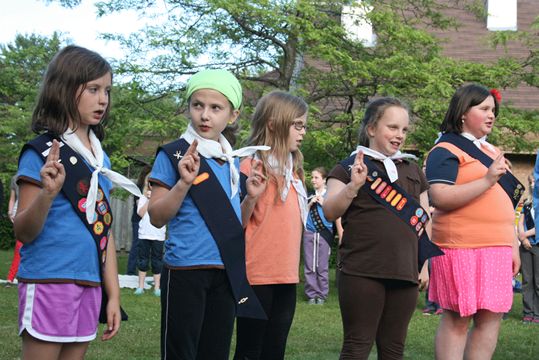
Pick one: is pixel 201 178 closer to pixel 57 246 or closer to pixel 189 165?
pixel 189 165

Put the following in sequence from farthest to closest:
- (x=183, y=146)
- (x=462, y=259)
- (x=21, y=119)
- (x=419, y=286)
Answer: (x=21, y=119) < (x=462, y=259) < (x=419, y=286) < (x=183, y=146)

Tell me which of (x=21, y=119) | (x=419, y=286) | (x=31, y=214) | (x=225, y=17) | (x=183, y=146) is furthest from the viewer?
(x=21, y=119)

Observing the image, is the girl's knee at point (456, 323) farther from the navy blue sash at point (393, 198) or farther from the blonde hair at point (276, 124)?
the blonde hair at point (276, 124)

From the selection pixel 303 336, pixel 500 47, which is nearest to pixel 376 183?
pixel 303 336

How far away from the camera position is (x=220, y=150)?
374 cm

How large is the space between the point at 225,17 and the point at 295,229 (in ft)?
30.0

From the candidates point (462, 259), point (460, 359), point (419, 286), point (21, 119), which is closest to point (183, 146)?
point (419, 286)

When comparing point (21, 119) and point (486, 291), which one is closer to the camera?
point (486, 291)

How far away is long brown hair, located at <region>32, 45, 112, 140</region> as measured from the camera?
3213 millimetres

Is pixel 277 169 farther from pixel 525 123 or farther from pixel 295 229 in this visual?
pixel 525 123

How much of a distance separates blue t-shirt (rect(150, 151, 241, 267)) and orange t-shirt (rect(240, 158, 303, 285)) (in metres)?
0.73

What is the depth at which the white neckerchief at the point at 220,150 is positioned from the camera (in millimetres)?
3682

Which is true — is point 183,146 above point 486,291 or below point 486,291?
above

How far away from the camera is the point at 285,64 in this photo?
13.6 meters
